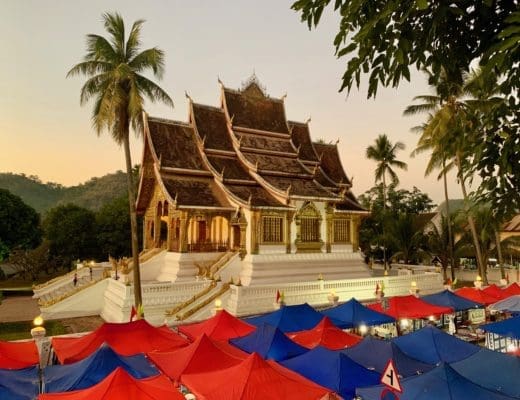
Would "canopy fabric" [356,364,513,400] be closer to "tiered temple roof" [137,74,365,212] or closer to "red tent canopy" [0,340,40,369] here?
"red tent canopy" [0,340,40,369]

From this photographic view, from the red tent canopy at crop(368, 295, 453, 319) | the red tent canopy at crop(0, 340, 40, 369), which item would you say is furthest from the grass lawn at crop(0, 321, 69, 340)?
the red tent canopy at crop(368, 295, 453, 319)

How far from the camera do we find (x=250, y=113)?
26328 millimetres

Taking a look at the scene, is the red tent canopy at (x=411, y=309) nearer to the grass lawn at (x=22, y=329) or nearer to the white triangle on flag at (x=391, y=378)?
the white triangle on flag at (x=391, y=378)

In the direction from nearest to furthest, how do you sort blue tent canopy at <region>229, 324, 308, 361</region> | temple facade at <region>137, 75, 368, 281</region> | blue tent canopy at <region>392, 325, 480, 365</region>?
blue tent canopy at <region>392, 325, 480, 365</region>, blue tent canopy at <region>229, 324, 308, 361</region>, temple facade at <region>137, 75, 368, 281</region>

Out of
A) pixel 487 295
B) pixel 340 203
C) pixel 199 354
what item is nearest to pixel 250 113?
pixel 340 203

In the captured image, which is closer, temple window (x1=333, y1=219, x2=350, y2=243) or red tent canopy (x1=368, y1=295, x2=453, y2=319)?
red tent canopy (x1=368, y1=295, x2=453, y2=319)

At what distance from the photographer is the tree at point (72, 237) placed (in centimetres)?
3597

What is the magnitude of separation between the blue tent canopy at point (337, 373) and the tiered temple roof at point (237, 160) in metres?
13.1

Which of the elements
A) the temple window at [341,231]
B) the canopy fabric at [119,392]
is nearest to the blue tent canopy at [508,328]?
the canopy fabric at [119,392]

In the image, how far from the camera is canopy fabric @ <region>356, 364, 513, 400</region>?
657cm

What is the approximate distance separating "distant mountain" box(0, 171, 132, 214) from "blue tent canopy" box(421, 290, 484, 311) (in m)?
81.1

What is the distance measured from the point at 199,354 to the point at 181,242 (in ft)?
42.5

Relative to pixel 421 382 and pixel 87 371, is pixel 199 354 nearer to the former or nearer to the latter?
pixel 87 371

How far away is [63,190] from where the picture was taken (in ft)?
344
